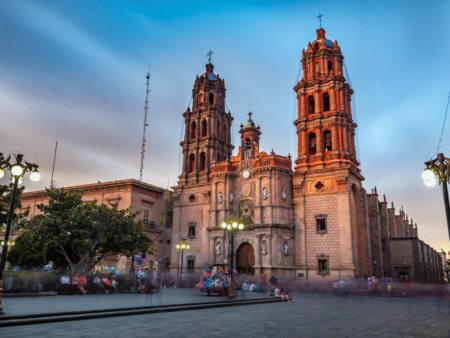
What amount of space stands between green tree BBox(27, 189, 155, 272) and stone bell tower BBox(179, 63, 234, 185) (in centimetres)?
1909

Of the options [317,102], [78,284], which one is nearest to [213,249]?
[317,102]

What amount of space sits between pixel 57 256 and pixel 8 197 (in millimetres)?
5046

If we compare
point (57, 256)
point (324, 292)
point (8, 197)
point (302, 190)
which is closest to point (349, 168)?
point (302, 190)

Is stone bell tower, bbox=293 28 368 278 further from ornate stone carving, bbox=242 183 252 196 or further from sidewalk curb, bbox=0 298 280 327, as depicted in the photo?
sidewalk curb, bbox=0 298 280 327

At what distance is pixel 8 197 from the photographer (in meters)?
24.8

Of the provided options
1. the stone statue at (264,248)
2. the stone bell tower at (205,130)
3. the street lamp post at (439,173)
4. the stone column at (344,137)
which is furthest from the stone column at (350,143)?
the street lamp post at (439,173)

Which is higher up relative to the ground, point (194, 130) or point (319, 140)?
point (194, 130)

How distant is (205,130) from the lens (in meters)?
47.6

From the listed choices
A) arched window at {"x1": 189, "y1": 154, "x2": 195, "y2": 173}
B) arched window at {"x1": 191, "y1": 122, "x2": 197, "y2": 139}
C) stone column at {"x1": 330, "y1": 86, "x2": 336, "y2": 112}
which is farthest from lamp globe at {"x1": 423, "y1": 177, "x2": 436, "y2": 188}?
arched window at {"x1": 191, "y1": 122, "x2": 197, "y2": 139}

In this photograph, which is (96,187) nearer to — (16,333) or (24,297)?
(24,297)

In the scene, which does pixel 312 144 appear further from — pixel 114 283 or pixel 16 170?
pixel 16 170

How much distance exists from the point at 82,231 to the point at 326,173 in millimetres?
22797

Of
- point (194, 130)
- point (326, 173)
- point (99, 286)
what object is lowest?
point (99, 286)

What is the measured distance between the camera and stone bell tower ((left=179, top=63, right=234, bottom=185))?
45.4 metres
